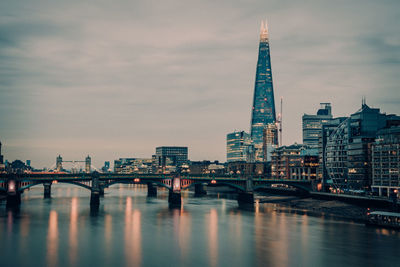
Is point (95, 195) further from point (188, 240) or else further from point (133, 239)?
point (188, 240)

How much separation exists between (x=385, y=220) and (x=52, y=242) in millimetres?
67138

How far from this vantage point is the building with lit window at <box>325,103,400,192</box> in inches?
5719

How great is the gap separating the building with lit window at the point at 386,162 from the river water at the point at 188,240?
33.6m

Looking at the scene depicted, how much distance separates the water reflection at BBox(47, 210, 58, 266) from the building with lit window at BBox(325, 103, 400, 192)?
329ft

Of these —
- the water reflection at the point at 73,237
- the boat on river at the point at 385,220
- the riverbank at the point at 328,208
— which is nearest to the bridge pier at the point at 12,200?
the water reflection at the point at 73,237

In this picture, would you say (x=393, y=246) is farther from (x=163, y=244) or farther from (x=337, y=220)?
(x=163, y=244)

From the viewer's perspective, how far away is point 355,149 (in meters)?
149

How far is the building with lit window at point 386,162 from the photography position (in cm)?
12625

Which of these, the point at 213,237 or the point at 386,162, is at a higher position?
the point at 386,162

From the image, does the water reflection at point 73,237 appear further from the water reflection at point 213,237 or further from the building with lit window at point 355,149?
the building with lit window at point 355,149

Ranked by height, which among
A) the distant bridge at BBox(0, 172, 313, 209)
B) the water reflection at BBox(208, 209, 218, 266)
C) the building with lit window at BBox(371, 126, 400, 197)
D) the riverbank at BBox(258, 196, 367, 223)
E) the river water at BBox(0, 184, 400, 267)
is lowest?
the water reflection at BBox(208, 209, 218, 266)

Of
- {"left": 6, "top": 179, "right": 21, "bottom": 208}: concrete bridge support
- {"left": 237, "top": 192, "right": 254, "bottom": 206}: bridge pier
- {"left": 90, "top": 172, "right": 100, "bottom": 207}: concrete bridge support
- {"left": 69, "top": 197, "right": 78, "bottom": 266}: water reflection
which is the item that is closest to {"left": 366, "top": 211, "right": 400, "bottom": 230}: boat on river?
{"left": 69, "top": 197, "right": 78, "bottom": 266}: water reflection

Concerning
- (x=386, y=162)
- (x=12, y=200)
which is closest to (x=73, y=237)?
(x=12, y=200)

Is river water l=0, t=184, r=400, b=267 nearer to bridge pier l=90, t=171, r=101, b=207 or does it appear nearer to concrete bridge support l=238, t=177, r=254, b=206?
bridge pier l=90, t=171, r=101, b=207
